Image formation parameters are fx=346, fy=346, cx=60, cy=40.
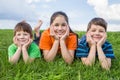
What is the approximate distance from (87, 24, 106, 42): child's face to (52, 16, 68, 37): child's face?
56cm

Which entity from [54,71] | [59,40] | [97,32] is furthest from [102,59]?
[54,71]

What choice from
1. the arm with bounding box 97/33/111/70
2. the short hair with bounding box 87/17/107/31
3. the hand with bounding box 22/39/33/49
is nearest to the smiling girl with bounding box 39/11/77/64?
the hand with bounding box 22/39/33/49

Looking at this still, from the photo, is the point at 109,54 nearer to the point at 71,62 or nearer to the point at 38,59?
the point at 71,62

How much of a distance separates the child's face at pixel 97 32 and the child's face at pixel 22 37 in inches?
50.2

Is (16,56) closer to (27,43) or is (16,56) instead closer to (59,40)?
(27,43)

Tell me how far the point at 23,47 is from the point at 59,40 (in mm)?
745

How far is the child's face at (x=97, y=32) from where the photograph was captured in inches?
269

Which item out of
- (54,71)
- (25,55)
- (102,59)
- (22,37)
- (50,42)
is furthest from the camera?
(50,42)

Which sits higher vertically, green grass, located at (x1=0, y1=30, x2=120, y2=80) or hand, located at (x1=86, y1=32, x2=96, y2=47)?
hand, located at (x1=86, y1=32, x2=96, y2=47)

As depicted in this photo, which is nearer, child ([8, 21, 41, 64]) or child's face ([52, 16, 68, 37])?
child ([8, 21, 41, 64])

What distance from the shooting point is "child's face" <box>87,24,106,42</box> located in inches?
269

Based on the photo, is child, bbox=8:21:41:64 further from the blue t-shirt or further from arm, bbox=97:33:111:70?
arm, bbox=97:33:111:70

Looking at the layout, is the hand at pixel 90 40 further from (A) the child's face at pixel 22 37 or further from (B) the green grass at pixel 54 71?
(A) the child's face at pixel 22 37

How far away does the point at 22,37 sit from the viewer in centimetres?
695
